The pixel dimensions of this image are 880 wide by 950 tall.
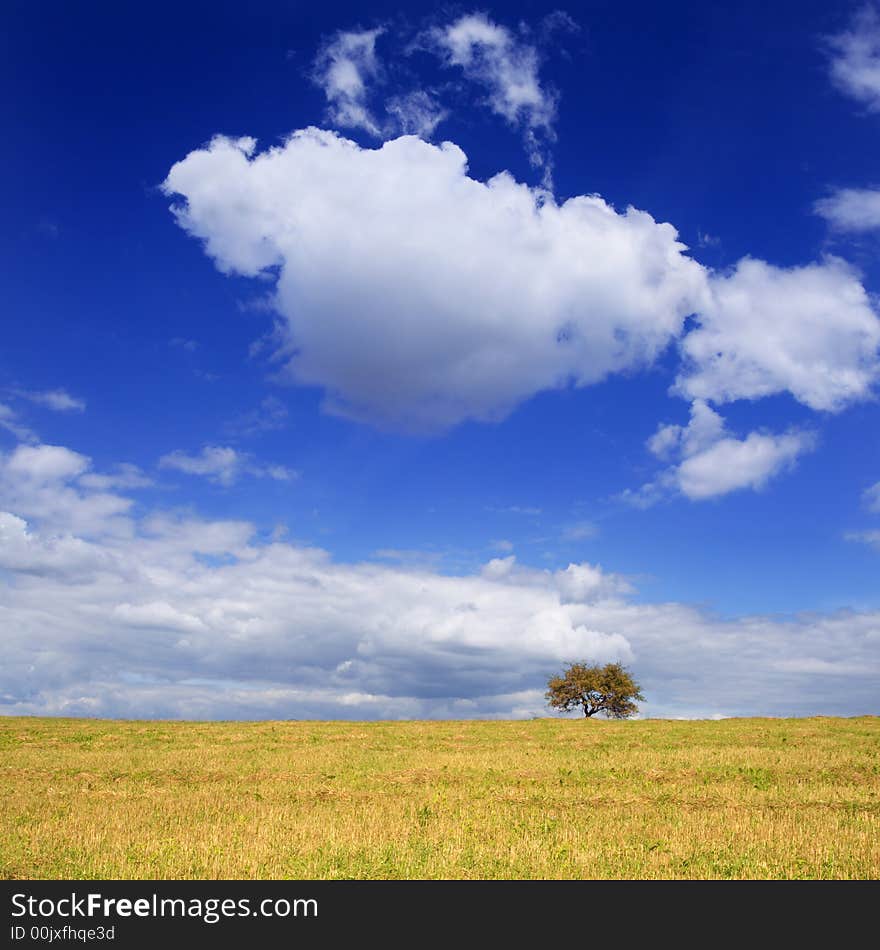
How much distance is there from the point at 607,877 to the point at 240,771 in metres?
24.8

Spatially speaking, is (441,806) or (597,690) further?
(597,690)

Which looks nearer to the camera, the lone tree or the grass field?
the grass field

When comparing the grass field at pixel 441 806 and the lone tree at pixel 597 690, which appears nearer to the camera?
the grass field at pixel 441 806

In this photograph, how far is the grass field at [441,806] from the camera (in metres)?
17.2

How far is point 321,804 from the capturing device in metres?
26.8

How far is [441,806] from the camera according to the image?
25.8m

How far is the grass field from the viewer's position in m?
17.2
